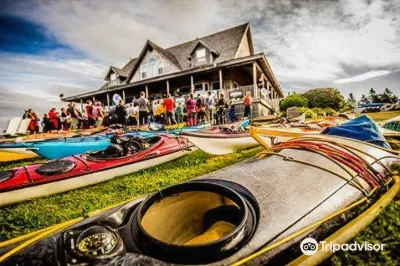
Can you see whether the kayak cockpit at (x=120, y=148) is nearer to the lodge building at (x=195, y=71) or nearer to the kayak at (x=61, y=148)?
the kayak at (x=61, y=148)

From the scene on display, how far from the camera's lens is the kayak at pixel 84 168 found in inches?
146

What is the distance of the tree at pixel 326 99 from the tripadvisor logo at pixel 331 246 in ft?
91.2

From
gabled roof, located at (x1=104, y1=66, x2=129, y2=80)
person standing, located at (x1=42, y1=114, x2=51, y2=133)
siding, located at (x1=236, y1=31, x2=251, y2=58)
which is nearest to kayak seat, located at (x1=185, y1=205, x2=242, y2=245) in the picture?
person standing, located at (x1=42, y1=114, x2=51, y2=133)

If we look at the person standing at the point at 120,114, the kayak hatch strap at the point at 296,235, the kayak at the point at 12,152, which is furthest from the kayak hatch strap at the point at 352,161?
the person standing at the point at 120,114

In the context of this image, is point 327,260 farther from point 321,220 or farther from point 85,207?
point 85,207

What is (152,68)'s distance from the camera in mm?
24578

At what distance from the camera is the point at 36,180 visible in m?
3.80

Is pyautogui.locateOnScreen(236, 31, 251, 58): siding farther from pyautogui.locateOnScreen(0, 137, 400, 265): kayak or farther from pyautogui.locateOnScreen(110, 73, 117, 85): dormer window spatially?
pyautogui.locateOnScreen(0, 137, 400, 265): kayak

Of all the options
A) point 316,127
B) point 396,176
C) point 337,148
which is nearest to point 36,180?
point 337,148

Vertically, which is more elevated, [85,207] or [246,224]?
[246,224]

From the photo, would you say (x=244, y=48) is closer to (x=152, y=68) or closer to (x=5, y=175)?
(x=152, y=68)

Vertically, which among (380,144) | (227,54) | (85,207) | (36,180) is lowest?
(85,207)

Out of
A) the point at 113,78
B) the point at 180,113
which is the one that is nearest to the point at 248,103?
the point at 180,113

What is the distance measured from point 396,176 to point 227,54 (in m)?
20.2
